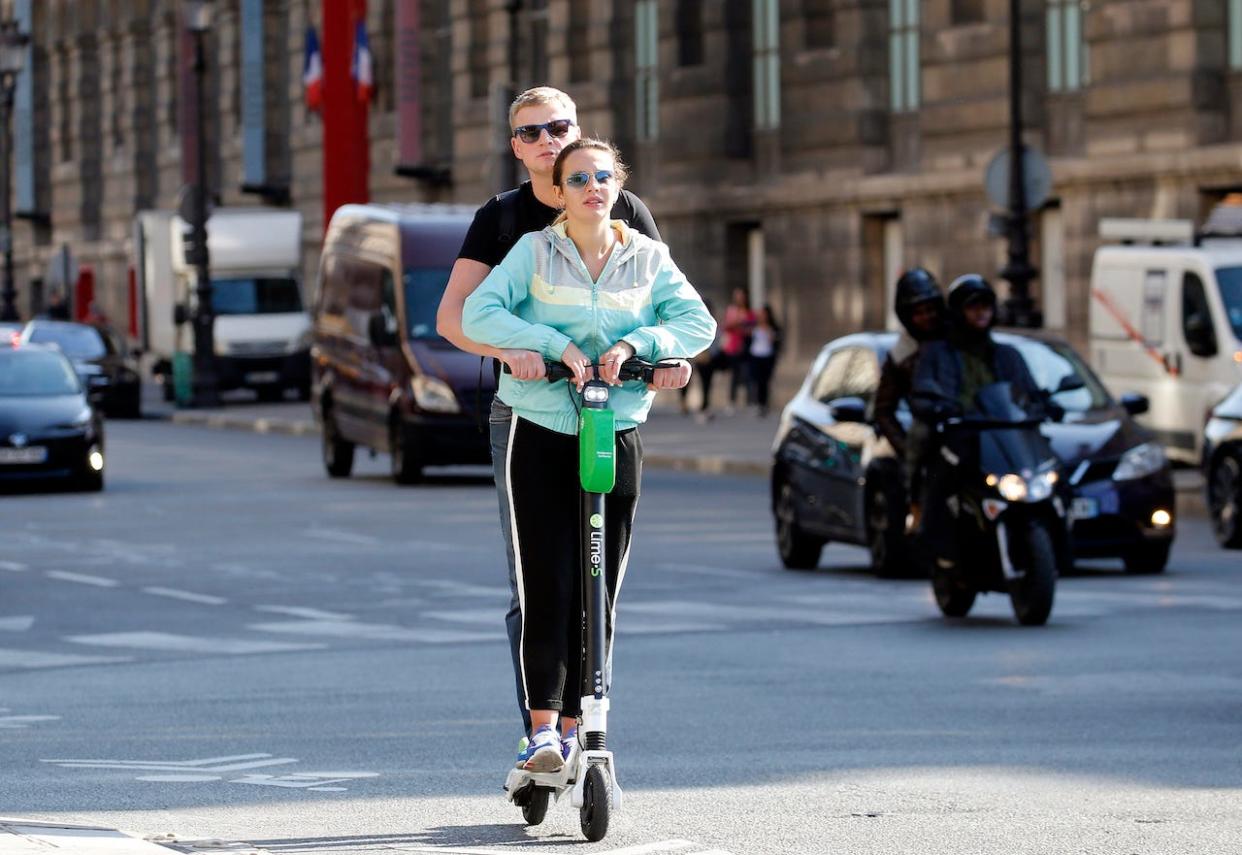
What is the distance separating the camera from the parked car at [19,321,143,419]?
145ft

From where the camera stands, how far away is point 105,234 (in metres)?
78.8

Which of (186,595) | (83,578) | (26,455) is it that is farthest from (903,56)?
(186,595)

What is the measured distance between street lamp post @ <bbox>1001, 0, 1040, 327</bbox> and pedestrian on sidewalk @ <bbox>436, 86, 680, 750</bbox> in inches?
787

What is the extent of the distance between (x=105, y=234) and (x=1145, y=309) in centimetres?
5688

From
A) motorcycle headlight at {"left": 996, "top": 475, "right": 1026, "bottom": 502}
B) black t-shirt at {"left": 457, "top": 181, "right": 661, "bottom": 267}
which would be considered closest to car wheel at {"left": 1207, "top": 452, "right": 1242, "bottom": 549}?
motorcycle headlight at {"left": 996, "top": 475, "right": 1026, "bottom": 502}

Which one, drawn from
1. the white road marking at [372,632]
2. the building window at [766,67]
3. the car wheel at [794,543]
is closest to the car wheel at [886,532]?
the car wheel at [794,543]

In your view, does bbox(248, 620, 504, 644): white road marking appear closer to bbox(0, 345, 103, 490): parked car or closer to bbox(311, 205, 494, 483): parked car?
bbox(311, 205, 494, 483): parked car

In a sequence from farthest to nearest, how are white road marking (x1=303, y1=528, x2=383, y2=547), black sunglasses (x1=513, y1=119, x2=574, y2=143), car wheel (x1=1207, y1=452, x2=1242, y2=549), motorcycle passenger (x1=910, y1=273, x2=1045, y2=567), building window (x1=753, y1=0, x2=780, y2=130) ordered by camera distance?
1. building window (x1=753, y1=0, x2=780, y2=130)
2. white road marking (x1=303, y1=528, x2=383, y2=547)
3. car wheel (x1=1207, y1=452, x2=1242, y2=549)
4. motorcycle passenger (x1=910, y1=273, x2=1045, y2=567)
5. black sunglasses (x1=513, y1=119, x2=574, y2=143)

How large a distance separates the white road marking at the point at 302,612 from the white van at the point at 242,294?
34.1m

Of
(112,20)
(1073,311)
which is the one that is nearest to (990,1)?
(1073,311)

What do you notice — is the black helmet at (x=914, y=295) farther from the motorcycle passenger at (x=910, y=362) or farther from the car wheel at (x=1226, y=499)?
the car wheel at (x=1226, y=499)

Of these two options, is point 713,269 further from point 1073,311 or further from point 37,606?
point 37,606

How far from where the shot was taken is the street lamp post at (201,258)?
47.4 meters

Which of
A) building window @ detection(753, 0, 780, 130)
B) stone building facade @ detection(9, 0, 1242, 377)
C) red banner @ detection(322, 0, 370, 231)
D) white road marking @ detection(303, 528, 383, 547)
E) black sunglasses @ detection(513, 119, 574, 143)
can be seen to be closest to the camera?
black sunglasses @ detection(513, 119, 574, 143)
